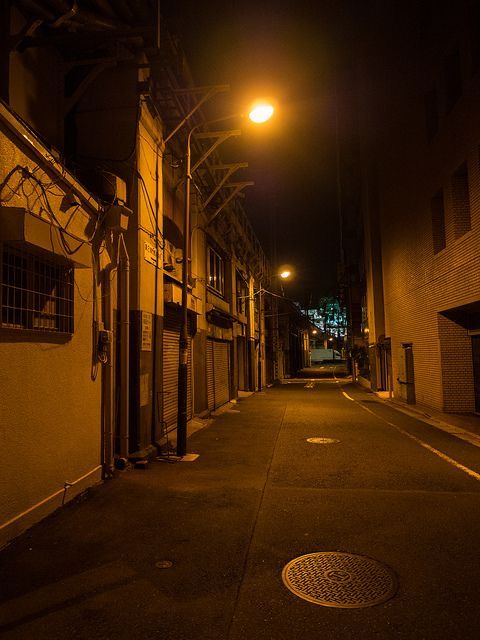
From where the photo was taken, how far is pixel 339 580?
3996mm

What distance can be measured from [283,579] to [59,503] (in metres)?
3.42

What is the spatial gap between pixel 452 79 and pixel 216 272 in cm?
1123

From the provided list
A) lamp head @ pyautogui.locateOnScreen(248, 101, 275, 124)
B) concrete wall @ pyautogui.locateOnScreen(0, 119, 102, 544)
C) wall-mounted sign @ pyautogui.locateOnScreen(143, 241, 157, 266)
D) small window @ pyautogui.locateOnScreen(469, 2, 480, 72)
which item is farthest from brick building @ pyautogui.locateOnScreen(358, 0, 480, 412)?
concrete wall @ pyautogui.locateOnScreen(0, 119, 102, 544)

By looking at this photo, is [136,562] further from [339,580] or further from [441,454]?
[441,454]

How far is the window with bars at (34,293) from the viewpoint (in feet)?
17.0

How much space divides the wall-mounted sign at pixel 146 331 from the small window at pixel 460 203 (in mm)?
10019

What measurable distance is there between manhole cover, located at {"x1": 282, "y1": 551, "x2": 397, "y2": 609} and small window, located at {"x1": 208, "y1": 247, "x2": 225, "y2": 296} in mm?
→ 13862

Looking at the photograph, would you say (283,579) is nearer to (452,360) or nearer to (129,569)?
(129,569)

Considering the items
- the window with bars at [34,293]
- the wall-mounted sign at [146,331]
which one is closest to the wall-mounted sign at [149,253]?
the wall-mounted sign at [146,331]

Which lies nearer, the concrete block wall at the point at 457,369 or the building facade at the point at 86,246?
the building facade at the point at 86,246

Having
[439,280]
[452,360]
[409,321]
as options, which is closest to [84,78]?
[439,280]

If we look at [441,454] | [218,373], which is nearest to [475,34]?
[441,454]

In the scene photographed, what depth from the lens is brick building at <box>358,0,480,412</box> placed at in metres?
12.6

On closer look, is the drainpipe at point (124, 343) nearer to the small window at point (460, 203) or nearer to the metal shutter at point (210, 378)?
the metal shutter at point (210, 378)
